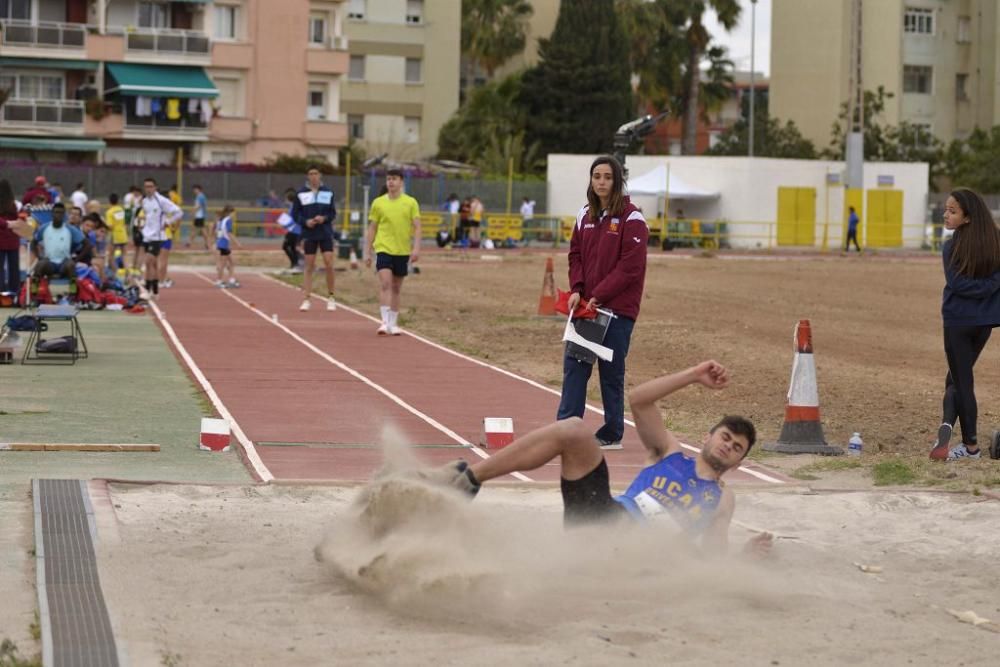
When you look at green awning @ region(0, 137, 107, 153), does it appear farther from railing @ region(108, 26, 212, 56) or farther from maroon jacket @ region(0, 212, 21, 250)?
maroon jacket @ region(0, 212, 21, 250)

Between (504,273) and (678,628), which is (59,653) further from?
(504,273)

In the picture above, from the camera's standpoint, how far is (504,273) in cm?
3816

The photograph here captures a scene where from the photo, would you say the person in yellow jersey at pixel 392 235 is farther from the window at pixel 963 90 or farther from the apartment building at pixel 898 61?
the window at pixel 963 90

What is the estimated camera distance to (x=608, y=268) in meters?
10.9

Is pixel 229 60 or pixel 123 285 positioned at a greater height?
pixel 229 60

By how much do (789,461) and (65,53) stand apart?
2326 inches

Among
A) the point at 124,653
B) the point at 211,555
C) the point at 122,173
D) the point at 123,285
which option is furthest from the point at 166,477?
the point at 122,173

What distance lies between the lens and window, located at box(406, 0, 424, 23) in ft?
281

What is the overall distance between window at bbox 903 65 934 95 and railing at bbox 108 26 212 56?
35432 mm

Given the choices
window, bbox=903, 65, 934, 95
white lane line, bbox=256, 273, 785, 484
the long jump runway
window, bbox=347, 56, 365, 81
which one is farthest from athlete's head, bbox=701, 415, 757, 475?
window, bbox=347, 56, 365, 81

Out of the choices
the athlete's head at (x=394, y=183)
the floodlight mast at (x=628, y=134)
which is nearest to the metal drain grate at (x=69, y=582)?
the athlete's head at (x=394, y=183)

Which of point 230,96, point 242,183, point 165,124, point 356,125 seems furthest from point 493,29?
point 242,183

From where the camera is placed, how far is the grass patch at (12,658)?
5625mm

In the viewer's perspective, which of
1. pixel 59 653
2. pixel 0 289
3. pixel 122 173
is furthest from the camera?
pixel 122 173
